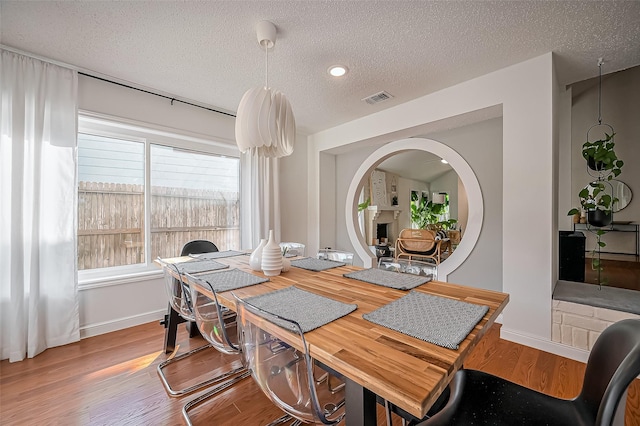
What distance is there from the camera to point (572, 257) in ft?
9.50

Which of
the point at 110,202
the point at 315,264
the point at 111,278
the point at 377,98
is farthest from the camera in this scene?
the point at 377,98

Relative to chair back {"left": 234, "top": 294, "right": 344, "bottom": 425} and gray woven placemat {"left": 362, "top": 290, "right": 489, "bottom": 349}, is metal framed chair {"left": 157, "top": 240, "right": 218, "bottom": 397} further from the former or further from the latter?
gray woven placemat {"left": 362, "top": 290, "right": 489, "bottom": 349}

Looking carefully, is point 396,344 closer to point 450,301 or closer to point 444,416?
point 444,416

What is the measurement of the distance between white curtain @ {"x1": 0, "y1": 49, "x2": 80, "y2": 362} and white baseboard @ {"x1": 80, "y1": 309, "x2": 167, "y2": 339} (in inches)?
4.0

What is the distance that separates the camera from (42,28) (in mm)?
1826

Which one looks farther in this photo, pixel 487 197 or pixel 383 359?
pixel 487 197

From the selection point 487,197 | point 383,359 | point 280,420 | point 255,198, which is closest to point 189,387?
point 280,420

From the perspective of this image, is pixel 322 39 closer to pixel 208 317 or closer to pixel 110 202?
pixel 208 317

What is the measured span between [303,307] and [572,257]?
3.41m

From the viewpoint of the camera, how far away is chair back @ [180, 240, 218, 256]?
2582 millimetres

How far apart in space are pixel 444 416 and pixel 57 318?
299 cm

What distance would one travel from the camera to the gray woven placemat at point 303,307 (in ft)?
3.19

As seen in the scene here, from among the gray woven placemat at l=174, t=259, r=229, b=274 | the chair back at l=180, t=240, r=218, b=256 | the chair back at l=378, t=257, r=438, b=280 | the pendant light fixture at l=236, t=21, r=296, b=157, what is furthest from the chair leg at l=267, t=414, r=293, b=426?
the chair back at l=180, t=240, r=218, b=256

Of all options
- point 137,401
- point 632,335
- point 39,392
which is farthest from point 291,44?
point 39,392
